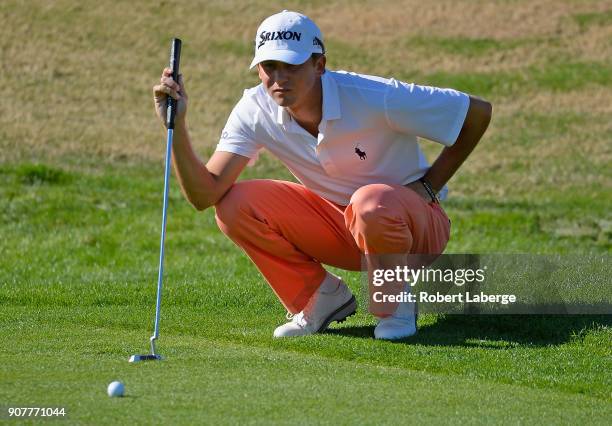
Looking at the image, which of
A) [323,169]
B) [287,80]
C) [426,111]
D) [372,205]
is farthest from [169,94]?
[426,111]

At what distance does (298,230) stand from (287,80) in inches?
34.0

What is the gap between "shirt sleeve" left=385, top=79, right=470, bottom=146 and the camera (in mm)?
6332

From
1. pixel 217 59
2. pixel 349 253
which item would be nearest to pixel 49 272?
pixel 349 253

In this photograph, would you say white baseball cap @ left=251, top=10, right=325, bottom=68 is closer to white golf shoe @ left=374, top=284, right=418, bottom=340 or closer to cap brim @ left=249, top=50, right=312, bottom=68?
cap brim @ left=249, top=50, right=312, bottom=68

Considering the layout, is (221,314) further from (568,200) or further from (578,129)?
(578,129)

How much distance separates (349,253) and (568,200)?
9.90 m

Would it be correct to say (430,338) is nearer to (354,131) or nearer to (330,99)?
(354,131)

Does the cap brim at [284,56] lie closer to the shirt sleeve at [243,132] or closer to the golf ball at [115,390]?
the shirt sleeve at [243,132]

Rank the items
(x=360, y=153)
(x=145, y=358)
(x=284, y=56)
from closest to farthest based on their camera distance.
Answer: (x=145, y=358)
(x=284, y=56)
(x=360, y=153)

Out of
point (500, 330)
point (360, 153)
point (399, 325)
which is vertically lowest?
point (500, 330)

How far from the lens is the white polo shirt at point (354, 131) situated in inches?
250

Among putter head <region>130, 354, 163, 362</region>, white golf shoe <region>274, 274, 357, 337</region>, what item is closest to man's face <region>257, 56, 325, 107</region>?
white golf shoe <region>274, 274, 357, 337</region>

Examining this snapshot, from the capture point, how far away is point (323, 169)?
6.57m

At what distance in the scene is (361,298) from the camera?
304 inches
